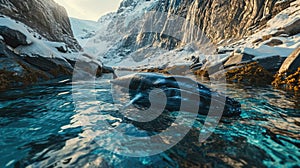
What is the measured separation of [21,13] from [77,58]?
7.04 m

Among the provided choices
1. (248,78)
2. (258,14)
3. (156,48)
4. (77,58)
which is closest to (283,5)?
(258,14)

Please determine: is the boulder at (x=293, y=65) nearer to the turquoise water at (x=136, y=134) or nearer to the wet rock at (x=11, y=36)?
the turquoise water at (x=136, y=134)

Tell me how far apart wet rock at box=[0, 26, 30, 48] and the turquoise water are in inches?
329

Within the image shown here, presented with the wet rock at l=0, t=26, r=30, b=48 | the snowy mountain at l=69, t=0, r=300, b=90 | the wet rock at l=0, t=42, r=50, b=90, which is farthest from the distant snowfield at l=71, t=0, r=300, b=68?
the wet rock at l=0, t=26, r=30, b=48

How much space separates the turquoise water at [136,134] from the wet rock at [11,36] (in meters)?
8.36

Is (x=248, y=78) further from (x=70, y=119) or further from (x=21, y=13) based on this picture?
(x=21, y=13)

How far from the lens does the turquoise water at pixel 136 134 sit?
2.18 metres

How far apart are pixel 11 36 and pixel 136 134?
1173 cm

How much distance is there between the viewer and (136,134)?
9.93 ft

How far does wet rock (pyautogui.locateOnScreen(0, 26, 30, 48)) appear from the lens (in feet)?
33.2

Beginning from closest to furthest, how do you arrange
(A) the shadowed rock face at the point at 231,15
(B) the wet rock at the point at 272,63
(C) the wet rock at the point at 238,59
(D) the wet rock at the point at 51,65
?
1. (D) the wet rock at the point at 51,65
2. (B) the wet rock at the point at 272,63
3. (C) the wet rock at the point at 238,59
4. (A) the shadowed rock face at the point at 231,15

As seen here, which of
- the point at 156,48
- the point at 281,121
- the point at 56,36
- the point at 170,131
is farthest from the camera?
the point at 156,48

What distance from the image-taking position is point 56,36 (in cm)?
2125

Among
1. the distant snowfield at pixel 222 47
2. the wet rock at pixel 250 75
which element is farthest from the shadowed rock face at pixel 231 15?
the wet rock at pixel 250 75
